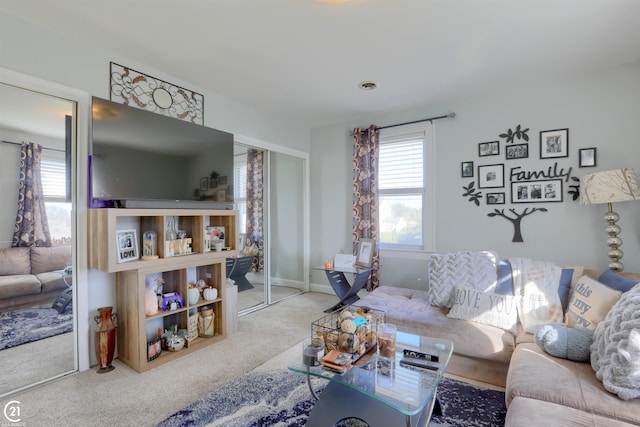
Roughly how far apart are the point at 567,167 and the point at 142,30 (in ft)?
12.7

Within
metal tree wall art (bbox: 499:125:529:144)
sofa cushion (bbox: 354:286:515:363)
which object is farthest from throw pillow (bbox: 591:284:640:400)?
metal tree wall art (bbox: 499:125:529:144)

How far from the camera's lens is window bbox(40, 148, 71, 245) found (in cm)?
219

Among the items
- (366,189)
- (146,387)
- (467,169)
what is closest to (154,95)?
(146,387)

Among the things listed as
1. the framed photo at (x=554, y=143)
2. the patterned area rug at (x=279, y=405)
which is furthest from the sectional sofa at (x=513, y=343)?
the framed photo at (x=554, y=143)

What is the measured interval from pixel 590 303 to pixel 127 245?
3.31 meters

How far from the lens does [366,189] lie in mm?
4016

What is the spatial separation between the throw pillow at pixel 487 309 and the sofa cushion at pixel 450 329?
0.05 meters

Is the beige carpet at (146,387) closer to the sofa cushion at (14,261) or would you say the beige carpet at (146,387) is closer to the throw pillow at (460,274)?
the sofa cushion at (14,261)

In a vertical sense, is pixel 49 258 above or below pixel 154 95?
below

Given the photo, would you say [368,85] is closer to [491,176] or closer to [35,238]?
[491,176]

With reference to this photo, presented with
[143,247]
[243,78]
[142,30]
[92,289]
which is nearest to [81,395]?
[92,289]

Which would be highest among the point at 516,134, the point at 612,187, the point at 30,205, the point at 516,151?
the point at 516,134

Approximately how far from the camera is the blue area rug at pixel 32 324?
2.08 m

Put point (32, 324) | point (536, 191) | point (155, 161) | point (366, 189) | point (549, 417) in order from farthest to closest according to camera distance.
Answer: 1. point (366, 189)
2. point (536, 191)
3. point (155, 161)
4. point (32, 324)
5. point (549, 417)
